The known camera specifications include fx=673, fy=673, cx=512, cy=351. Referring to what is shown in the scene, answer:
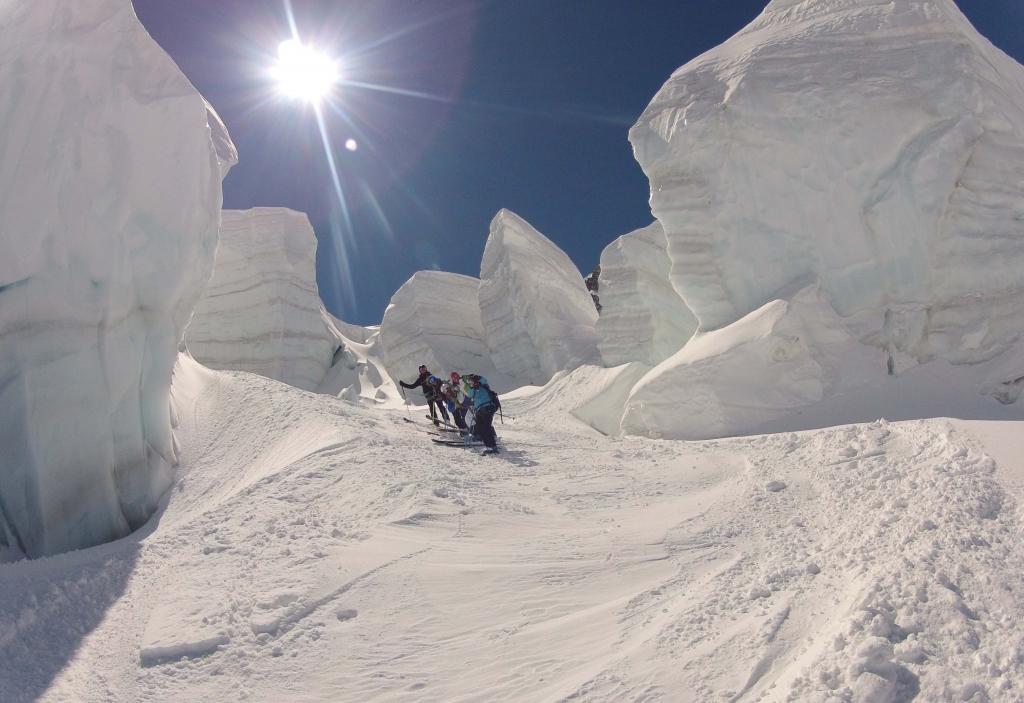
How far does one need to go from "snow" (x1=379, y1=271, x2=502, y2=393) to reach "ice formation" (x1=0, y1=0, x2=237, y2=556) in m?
13.1

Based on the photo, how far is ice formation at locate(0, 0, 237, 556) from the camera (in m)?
5.68

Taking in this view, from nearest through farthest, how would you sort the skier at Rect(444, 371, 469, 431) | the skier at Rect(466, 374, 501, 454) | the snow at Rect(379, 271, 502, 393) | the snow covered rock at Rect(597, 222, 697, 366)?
the skier at Rect(466, 374, 501, 454)
the skier at Rect(444, 371, 469, 431)
the snow covered rock at Rect(597, 222, 697, 366)
the snow at Rect(379, 271, 502, 393)

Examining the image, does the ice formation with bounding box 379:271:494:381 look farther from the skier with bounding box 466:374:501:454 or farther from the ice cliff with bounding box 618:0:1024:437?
the skier with bounding box 466:374:501:454

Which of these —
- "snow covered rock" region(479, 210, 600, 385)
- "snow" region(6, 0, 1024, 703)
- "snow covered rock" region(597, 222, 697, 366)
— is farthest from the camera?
"snow covered rock" region(479, 210, 600, 385)

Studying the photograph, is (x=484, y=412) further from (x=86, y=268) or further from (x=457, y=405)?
(x=86, y=268)

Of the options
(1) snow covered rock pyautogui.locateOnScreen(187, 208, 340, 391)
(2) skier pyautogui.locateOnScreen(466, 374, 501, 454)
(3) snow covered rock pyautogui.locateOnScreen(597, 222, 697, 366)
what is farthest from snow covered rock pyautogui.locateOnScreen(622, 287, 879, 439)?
(1) snow covered rock pyautogui.locateOnScreen(187, 208, 340, 391)

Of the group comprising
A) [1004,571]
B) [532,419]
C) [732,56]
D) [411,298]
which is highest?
[411,298]

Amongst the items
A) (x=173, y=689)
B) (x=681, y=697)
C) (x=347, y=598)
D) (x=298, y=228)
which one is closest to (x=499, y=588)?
(x=347, y=598)

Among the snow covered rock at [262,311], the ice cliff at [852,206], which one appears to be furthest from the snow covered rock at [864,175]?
the snow covered rock at [262,311]

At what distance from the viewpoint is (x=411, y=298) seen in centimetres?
2180

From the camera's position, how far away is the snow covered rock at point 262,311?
19.7 meters

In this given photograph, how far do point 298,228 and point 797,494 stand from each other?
1979 centimetres

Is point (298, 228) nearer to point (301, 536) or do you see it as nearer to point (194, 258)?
point (194, 258)

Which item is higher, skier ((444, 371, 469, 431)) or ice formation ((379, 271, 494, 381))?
ice formation ((379, 271, 494, 381))
